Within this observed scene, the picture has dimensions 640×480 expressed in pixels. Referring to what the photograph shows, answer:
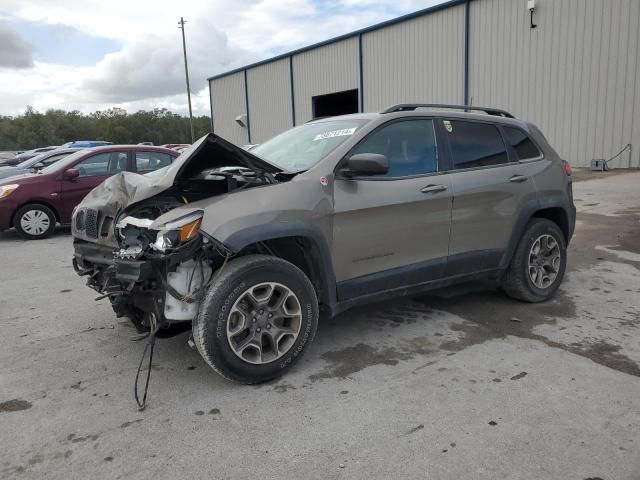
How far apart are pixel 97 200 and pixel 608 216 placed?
877 cm

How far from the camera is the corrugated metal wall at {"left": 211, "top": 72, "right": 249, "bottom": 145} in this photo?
3416 cm

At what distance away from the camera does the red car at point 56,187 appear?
29.2 ft

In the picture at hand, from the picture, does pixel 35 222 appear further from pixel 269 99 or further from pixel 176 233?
pixel 269 99

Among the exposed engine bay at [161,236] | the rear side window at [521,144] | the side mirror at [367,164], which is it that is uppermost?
the rear side window at [521,144]

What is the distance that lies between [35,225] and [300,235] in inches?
290

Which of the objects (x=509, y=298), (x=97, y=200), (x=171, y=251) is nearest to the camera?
(x=171, y=251)

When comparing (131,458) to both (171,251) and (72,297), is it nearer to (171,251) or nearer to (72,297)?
(171,251)

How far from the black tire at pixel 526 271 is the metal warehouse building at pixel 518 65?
14195 millimetres

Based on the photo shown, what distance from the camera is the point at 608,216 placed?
9469 millimetres

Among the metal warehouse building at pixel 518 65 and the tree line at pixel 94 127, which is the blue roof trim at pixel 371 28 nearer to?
the metal warehouse building at pixel 518 65

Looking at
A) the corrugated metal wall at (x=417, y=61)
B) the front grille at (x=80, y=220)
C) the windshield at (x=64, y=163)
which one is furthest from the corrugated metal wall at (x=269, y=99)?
the front grille at (x=80, y=220)

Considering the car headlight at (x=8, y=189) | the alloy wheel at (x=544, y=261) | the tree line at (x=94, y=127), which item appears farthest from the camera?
the tree line at (x=94, y=127)

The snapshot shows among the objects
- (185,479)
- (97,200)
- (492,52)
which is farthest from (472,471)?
(492,52)

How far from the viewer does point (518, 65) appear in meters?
18.8
